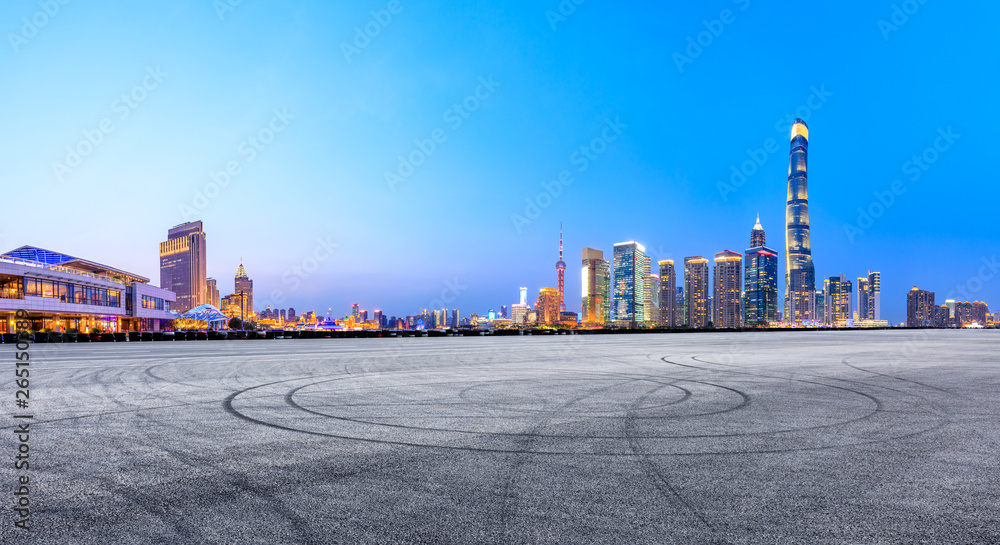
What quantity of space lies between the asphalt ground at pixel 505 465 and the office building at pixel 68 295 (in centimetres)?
6245

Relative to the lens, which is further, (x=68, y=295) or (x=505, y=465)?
(x=68, y=295)

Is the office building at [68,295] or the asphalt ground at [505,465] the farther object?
the office building at [68,295]

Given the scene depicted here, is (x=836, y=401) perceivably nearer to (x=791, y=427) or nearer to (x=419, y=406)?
(x=791, y=427)

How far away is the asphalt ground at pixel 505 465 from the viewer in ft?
13.8

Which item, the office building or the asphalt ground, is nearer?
the asphalt ground

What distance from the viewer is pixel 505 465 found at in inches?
230

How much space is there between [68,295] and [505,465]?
80460 millimetres

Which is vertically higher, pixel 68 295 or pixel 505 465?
pixel 68 295

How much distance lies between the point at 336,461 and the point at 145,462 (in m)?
2.15

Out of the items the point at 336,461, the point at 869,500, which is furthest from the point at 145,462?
the point at 869,500

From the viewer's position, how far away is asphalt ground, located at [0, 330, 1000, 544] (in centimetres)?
420

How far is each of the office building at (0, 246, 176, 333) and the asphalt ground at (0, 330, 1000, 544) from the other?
62453 mm

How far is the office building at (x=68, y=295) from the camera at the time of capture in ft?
190

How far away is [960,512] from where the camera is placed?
4.57 metres
